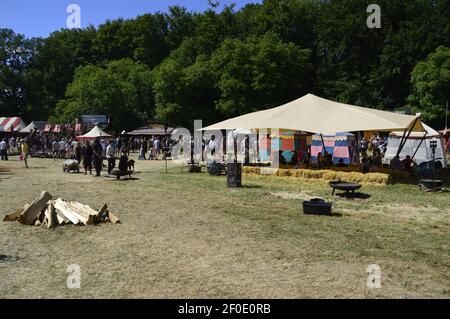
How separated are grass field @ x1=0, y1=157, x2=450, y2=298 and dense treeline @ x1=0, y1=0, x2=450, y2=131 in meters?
34.0

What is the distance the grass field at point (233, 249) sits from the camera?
615cm

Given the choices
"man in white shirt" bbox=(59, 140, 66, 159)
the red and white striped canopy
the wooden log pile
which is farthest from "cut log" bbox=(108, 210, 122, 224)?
→ the red and white striped canopy

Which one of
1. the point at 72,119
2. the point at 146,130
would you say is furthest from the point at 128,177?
the point at 72,119

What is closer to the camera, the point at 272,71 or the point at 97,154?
the point at 97,154

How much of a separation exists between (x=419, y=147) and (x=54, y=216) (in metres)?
19.3

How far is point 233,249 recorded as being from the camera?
8070 mm

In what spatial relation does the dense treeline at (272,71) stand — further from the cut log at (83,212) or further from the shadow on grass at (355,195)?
the cut log at (83,212)

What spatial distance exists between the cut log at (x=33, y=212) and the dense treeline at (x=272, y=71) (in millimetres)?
37363

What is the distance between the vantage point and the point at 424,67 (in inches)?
1737

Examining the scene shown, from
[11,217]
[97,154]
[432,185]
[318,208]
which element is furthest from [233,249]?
[97,154]

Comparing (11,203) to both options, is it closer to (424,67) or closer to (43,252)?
(43,252)

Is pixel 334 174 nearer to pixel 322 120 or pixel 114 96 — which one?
pixel 322 120

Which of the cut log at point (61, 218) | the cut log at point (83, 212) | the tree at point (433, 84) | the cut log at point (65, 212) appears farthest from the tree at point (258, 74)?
the cut log at point (61, 218)
